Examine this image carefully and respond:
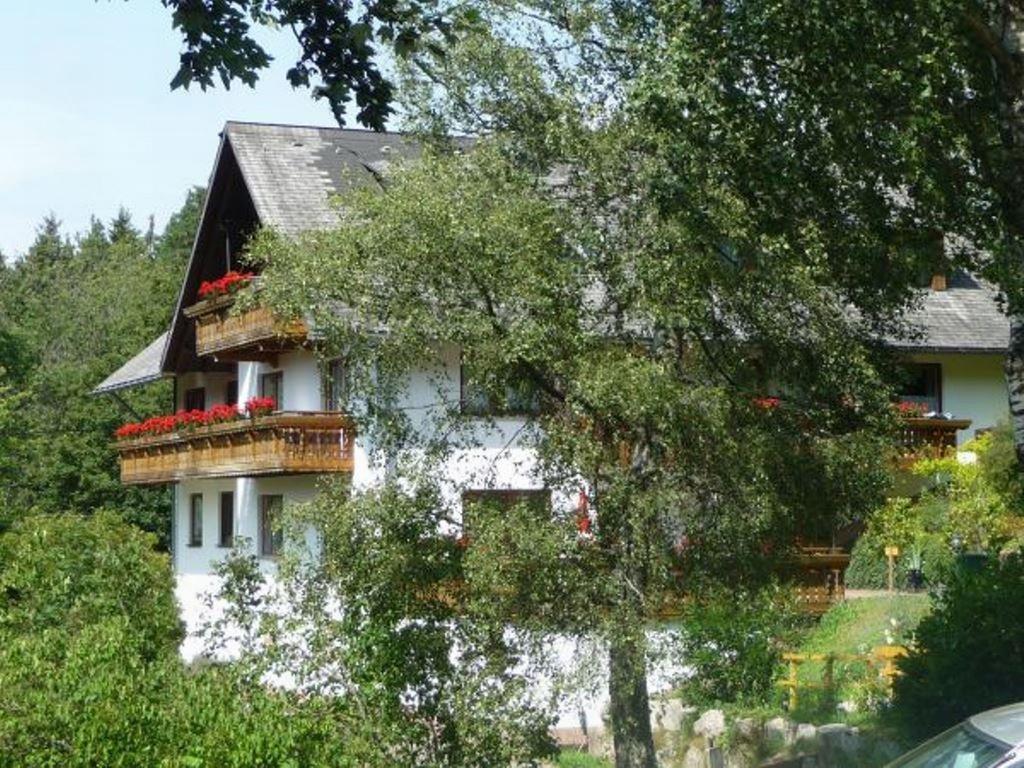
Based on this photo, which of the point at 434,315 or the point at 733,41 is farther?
the point at 434,315

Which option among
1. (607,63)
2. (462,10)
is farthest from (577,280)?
(462,10)

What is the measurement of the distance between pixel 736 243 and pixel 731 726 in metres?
8.65

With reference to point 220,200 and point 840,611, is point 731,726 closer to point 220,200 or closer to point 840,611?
point 840,611

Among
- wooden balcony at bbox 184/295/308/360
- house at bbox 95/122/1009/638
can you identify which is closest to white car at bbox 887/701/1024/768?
house at bbox 95/122/1009/638

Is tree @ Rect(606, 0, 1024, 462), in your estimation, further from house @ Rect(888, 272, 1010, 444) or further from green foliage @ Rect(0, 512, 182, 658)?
house @ Rect(888, 272, 1010, 444)

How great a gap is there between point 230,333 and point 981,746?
2688cm

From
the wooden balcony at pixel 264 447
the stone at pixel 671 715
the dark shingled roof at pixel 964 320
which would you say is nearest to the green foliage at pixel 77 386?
the wooden balcony at pixel 264 447

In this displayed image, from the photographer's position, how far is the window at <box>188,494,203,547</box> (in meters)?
41.8

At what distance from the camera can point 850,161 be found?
1376 centimetres

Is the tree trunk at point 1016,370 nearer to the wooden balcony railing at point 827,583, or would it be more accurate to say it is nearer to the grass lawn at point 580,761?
the grass lawn at point 580,761

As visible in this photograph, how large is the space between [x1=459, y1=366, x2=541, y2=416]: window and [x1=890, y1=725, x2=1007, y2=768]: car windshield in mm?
6534

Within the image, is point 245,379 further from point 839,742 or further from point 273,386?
point 839,742

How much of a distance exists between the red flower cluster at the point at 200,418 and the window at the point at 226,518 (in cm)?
201

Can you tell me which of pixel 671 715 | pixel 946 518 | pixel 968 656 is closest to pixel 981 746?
pixel 968 656
